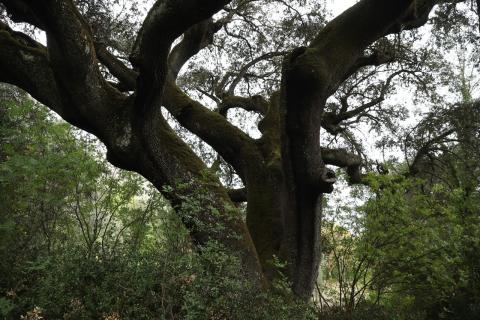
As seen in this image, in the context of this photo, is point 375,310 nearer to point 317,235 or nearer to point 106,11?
point 317,235

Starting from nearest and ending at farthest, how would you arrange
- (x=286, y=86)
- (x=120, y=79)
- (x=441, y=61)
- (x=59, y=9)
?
(x=59, y=9) < (x=286, y=86) < (x=120, y=79) < (x=441, y=61)

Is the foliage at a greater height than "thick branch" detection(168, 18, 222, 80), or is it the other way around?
"thick branch" detection(168, 18, 222, 80)

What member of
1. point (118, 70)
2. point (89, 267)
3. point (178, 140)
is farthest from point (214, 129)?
point (89, 267)

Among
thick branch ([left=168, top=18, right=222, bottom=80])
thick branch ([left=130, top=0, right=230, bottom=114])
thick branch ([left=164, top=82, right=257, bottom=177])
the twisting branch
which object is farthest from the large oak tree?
the twisting branch

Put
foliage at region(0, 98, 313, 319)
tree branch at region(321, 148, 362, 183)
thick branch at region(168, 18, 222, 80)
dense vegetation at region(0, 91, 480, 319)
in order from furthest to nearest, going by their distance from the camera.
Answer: thick branch at region(168, 18, 222, 80) < tree branch at region(321, 148, 362, 183) < dense vegetation at region(0, 91, 480, 319) < foliage at region(0, 98, 313, 319)

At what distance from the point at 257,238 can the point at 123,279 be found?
109 inches

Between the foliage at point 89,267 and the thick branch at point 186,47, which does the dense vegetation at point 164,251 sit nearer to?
the foliage at point 89,267

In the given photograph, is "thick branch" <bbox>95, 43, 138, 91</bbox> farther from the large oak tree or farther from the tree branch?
the tree branch

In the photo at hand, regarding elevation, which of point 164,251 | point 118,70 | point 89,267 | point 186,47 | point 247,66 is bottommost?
point 89,267

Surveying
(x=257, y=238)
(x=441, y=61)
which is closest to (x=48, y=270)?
(x=257, y=238)

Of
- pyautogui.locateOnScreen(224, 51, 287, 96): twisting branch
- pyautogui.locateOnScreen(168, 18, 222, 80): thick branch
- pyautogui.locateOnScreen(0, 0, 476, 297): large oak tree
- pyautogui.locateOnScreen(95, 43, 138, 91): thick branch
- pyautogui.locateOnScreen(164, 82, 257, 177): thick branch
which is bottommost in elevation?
pyautogui.locateOnScreen(0, 0, 476, 297): large oak tree

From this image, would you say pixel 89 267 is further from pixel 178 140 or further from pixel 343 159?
pixel 343 159

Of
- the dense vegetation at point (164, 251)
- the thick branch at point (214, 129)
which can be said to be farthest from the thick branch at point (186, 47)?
the dense vegetation at point (164, 251)

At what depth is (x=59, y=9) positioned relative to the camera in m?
3.81
